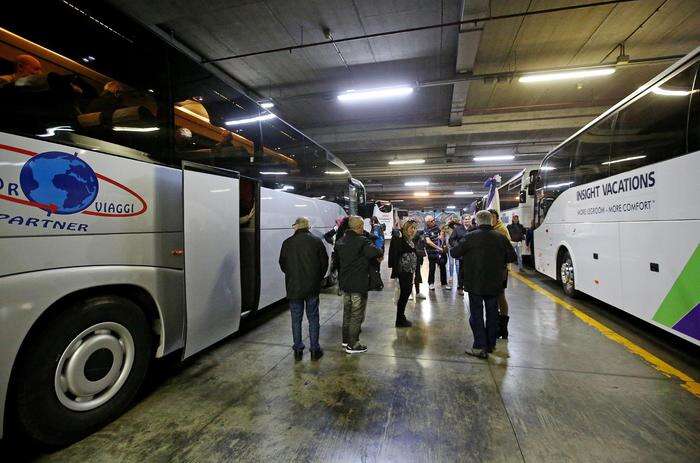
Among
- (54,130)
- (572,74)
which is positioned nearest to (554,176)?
(572,74)

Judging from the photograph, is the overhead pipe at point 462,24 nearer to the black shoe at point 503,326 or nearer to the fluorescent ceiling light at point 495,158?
the black shoe at point 503,326

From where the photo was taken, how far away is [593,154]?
514 cm

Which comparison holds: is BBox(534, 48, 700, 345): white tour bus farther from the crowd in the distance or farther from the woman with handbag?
the woman with handbag

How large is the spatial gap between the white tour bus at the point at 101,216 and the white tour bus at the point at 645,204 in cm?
495

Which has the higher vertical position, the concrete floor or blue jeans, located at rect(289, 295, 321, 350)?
blue jeans, located at rect(289, 295, 321, 350)

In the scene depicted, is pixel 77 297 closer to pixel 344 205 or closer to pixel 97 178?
pixel 97 178

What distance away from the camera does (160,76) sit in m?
2.94

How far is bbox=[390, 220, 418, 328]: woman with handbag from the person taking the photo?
4.68 meters

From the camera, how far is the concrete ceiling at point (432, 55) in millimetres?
6312

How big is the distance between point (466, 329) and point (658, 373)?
204 centimetres

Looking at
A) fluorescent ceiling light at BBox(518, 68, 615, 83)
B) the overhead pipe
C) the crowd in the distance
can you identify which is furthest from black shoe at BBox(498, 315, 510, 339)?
fluorescent ceiling light at BBox(518, 68, 615, 83)

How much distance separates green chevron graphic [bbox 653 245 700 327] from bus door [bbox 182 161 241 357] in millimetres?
4949

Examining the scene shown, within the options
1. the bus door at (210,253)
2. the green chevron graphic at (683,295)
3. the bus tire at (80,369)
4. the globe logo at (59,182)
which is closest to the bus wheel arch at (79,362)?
the bus tire at (80,369)

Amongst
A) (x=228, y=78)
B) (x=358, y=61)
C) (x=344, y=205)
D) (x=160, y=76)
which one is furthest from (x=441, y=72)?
(x=160, y=76)
